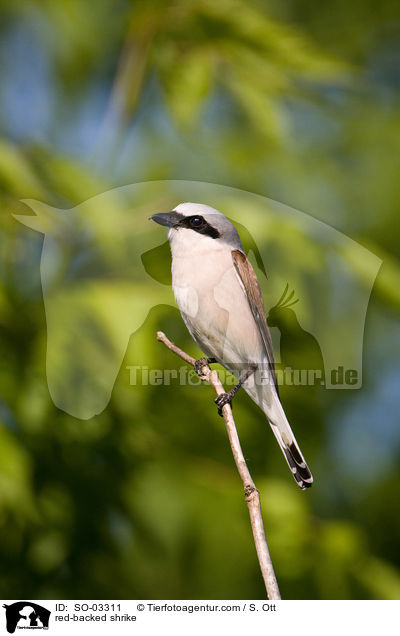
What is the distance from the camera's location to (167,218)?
1.25m

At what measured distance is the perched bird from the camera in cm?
126

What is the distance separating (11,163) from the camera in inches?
43.8

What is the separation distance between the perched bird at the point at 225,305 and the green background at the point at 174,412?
0.25 feet

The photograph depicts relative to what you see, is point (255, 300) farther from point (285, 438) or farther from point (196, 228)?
point (285, 438)

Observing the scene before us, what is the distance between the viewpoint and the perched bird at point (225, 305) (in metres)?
1.26

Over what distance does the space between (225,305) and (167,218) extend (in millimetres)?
233

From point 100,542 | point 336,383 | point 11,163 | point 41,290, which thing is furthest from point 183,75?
point 100,542

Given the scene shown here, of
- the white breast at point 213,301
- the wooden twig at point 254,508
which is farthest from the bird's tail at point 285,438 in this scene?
the wooden twig at point 254,508

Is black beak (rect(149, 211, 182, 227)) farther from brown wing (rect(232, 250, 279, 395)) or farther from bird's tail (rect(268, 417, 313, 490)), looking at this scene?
bird's tail (rect(268, 417, 313, 490))
